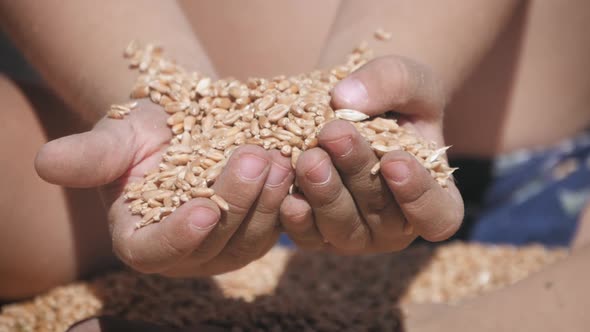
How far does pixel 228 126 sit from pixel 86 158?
25cm

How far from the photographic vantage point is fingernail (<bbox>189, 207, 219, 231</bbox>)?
0.95 m

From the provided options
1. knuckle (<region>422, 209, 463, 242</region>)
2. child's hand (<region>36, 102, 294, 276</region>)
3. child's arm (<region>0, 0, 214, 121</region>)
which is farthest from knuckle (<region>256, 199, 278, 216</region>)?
child's arm (<region>0, 0, 214, 121</region>)

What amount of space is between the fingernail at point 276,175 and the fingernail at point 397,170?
0.49 ft

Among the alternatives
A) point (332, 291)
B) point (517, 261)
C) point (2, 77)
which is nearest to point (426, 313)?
point (332, 291)

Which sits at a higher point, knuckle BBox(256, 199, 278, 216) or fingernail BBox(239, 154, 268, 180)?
fingernail BBox(239, 154, 268, 180)

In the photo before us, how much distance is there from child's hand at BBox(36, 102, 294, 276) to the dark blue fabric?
106 cm

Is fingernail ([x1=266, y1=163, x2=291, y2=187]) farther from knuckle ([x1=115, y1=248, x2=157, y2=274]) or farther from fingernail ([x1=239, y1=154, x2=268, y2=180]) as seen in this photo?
knuckle ([x1=115, y1=248, x2=157, y2=274])

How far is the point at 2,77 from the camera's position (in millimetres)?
1610

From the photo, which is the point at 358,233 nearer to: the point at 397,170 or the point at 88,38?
the point at 397,170

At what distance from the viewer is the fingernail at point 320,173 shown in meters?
0.95

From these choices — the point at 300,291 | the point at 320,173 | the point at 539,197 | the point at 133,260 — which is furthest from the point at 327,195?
the point at 539,197

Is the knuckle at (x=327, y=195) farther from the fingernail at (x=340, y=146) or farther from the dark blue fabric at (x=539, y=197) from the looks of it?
the dark blue fabric at (x=539, y=197)

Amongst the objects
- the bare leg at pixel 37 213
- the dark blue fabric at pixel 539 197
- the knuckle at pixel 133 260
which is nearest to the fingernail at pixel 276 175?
the knuckle at pixel 133 260

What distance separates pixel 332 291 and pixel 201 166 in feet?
2.10
